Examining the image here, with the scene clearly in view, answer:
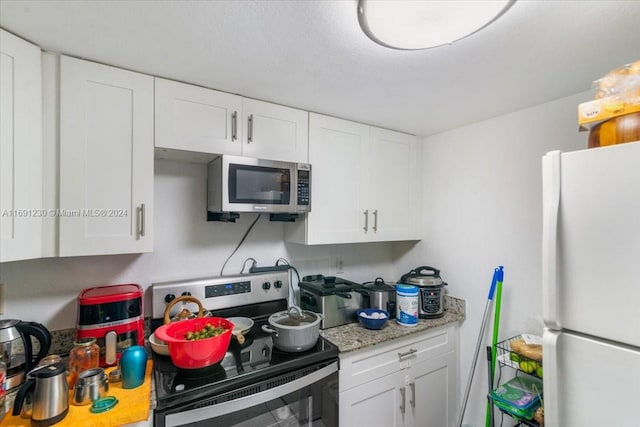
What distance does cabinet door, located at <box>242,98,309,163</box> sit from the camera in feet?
5.12

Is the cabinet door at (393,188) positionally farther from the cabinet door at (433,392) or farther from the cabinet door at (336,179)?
the cabinet door at (433,392)

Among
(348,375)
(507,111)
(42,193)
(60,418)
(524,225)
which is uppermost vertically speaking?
(507,111)

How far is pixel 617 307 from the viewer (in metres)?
0.85

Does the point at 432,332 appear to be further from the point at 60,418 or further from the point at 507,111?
the point at 60,418

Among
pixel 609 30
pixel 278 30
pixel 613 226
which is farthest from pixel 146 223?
pixel 609 30

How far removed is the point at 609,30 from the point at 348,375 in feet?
5.87

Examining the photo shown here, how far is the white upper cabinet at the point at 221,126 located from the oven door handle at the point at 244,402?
1124 millimetres

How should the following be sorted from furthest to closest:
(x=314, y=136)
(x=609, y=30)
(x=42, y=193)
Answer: (x=314, y=136)
(x=42, y=193)
(x=609, y=30)

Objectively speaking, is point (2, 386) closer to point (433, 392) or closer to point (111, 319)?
point (111, 319)

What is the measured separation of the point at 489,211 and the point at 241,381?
1.73 metres

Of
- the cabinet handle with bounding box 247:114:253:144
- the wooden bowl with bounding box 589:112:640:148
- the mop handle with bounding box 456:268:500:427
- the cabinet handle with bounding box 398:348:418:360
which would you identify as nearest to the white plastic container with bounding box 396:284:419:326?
the cabinet handle with bounding box 398:348:418:360

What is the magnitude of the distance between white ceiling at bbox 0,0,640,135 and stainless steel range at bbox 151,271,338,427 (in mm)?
1125

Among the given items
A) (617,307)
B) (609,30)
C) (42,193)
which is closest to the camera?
(617,307)

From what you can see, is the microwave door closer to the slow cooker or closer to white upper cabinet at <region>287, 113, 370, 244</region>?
white upper cabinet at <region>287, 113, 370, 244</region>
